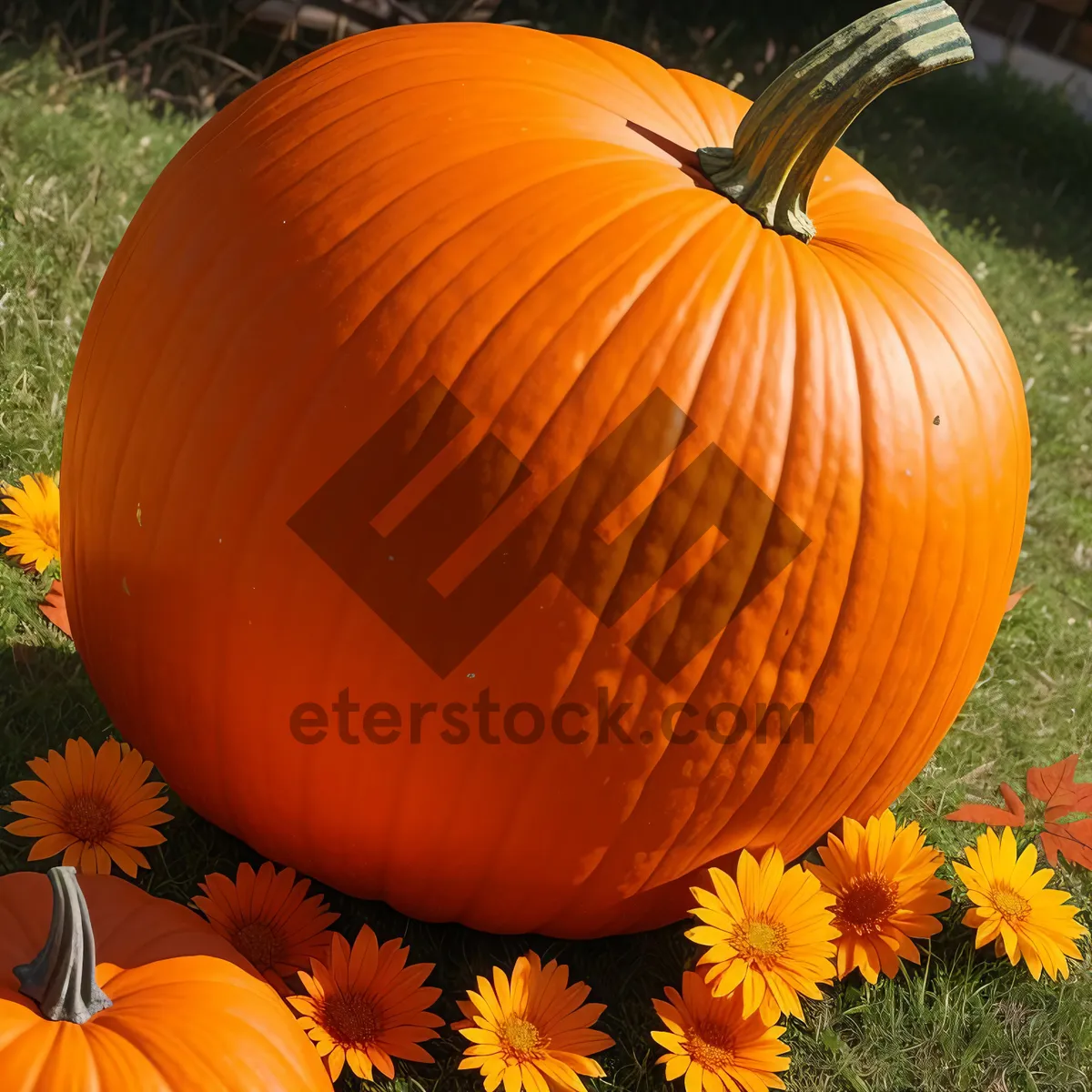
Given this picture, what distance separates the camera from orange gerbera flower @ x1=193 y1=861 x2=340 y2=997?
6.43 feet

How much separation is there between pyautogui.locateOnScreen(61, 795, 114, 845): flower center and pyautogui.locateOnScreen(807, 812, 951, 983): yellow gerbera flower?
1.13 metres

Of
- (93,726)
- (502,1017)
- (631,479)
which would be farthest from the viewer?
(93,726)

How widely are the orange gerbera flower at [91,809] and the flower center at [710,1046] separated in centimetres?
85

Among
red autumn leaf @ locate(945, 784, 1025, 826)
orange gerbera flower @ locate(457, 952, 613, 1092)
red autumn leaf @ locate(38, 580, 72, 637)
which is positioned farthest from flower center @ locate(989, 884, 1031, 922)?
red autumn leaf @ locate(38, 580, 72, 637)

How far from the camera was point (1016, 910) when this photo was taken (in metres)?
2.28

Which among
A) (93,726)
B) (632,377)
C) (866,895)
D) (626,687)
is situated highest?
(632,377)

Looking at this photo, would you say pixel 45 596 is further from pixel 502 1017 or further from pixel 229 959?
pixel 502 1017

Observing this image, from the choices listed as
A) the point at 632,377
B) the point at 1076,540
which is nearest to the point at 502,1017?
the point at 632,377

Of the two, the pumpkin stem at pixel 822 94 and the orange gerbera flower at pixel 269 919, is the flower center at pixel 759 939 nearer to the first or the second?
the orange gerbera flower at pixel 269 919

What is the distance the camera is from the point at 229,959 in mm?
1742

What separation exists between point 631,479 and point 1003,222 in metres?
4.50

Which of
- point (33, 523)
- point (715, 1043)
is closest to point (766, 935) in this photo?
point (715, 1043)

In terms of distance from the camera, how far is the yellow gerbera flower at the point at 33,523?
255 cm

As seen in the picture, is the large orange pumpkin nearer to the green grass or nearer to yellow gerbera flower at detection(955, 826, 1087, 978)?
the green grass
